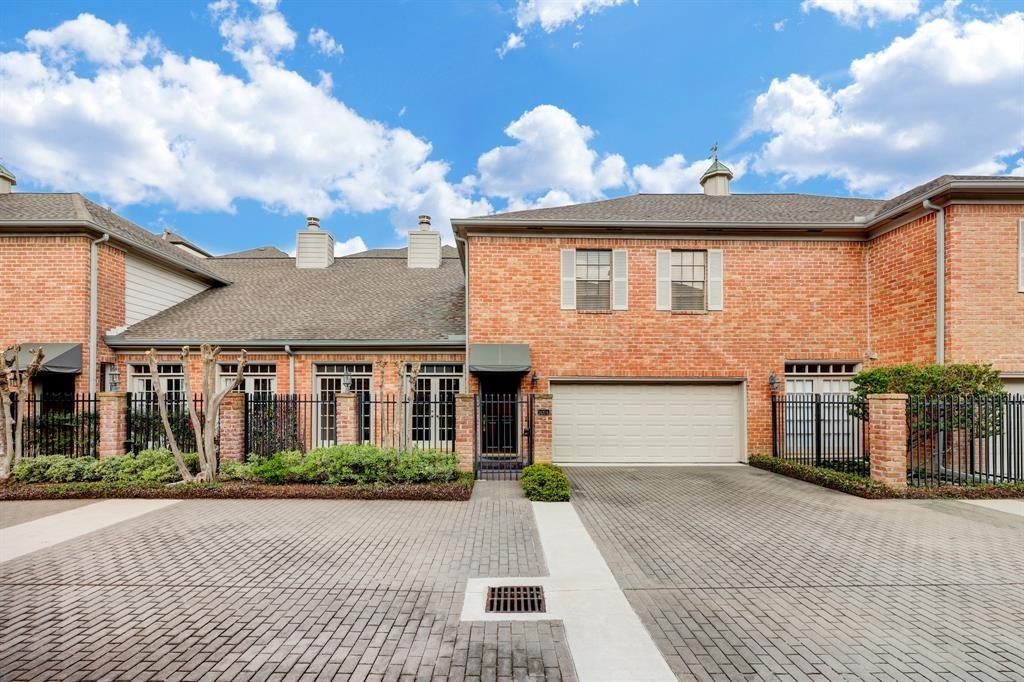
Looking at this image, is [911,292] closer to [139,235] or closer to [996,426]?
[996,426]

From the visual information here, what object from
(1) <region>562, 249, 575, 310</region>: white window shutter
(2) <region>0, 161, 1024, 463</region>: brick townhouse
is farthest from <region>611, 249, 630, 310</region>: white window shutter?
(1) <region>562, 249, 575, 310</region>: white window shutter

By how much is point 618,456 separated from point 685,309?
4290 mm

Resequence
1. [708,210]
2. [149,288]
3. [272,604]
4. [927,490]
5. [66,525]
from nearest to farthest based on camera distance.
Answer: [272,604], [66,525], [927,490], [708,210], [149,288]

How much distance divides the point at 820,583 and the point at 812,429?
7.89m

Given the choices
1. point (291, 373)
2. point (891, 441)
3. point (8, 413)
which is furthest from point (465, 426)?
point (8, 413)

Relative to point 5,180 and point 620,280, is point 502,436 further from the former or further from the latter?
point 5,180

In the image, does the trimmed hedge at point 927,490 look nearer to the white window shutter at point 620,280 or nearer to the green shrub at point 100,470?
the white window shutter at point 620,280

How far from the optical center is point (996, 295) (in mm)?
10016

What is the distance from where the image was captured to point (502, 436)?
11.8 metres

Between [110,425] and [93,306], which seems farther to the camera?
[93,306]

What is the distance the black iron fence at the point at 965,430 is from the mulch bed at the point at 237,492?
8781 millimetres

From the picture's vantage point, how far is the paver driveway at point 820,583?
3518mm

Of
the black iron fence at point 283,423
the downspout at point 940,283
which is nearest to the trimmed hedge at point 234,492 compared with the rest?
the black iron fence at point 283,423

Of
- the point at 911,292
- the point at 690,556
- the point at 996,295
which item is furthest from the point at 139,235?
the point at 996,295
